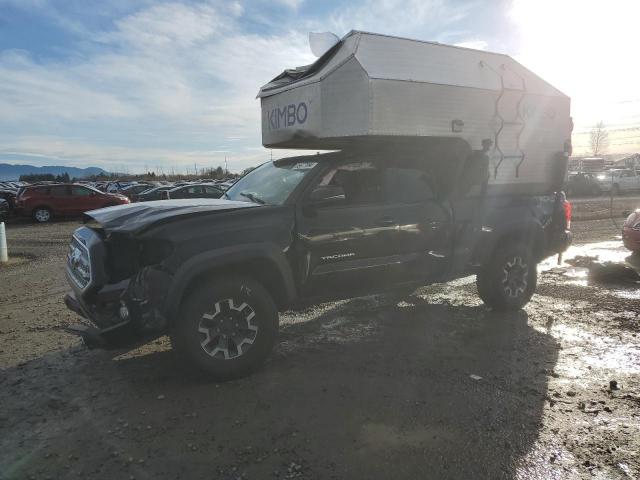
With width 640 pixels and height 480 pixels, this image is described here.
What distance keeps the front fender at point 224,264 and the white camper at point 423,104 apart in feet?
4.59

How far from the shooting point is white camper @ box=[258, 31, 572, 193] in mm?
4688

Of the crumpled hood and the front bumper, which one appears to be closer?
the front bumper

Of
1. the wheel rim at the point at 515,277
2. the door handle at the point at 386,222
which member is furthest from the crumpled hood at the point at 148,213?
the wheel rim at the point at 515,277

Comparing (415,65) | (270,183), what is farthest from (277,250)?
(415,65)

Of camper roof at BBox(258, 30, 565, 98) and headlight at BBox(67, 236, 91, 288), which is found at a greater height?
camper roof at BBox(258, 30, 565, 98)

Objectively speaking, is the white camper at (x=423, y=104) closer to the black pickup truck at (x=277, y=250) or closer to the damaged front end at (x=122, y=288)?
the black pickup truck at (x=277, y=250)

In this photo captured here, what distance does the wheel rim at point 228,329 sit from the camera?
391 centimetres

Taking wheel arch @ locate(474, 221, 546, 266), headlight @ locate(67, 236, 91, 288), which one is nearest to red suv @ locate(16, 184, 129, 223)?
headlight @ locate(67, 236, 91, 288)

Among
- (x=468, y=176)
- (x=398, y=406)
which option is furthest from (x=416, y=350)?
(x=468, y=176)

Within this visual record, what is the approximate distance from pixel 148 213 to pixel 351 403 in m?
2.21

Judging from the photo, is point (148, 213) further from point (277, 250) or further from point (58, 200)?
point (58, 200)

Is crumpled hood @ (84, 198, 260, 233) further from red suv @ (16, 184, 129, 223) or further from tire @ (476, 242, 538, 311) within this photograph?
red suv @ (16, 184, 129, 223)

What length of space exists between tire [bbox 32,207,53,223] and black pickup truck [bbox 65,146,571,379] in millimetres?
18499

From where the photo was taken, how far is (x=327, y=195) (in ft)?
15.0
